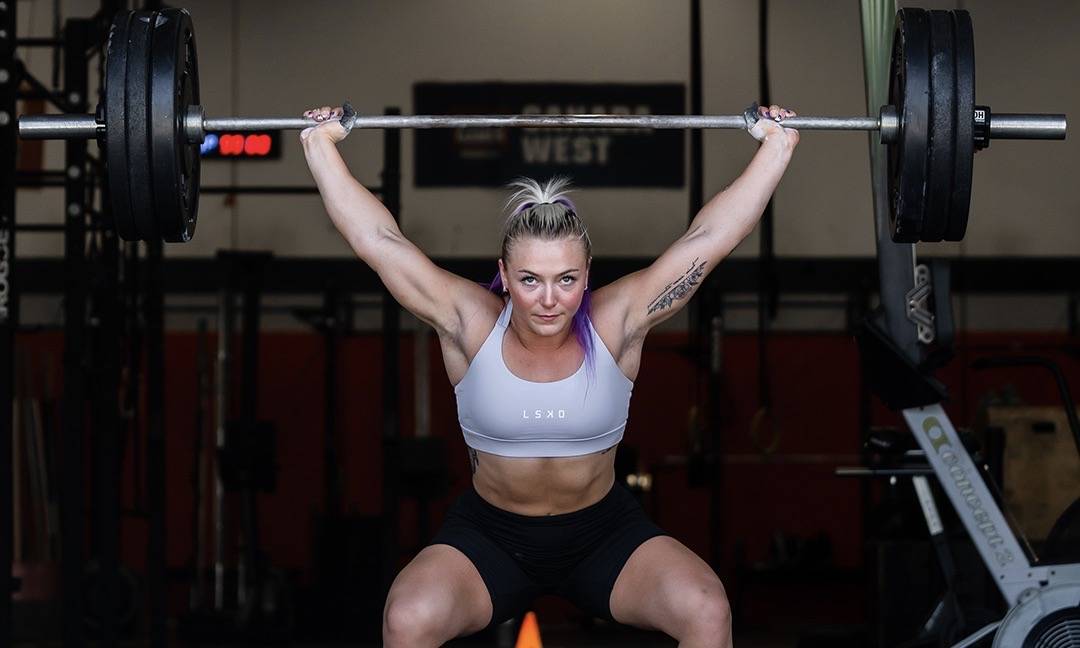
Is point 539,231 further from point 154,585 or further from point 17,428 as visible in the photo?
point 17,428

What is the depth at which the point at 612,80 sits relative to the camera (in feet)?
24.2

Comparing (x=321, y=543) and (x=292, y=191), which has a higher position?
(x=292, y=191)

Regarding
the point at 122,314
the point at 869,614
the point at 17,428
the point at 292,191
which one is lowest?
the point at 869,614

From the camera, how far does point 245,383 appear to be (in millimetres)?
6293

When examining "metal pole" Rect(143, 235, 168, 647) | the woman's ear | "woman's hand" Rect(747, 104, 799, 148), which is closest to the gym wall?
"metal pole" Rect(143, 235, 168, 647)

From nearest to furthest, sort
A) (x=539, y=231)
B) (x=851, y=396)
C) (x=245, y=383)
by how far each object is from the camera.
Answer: (x=539, y=231) → (x=245, y=383) → (x=851, y=396)

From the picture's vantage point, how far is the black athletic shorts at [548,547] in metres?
2.75

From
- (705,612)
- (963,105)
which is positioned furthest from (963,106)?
(705,612)

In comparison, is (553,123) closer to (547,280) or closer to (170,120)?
(547,280)

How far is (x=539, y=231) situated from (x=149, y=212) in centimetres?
76

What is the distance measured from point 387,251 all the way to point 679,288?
56 cm

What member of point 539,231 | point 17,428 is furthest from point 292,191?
point 539,231

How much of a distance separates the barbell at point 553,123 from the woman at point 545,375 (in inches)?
6.8

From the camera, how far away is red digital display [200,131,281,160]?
259 inches
